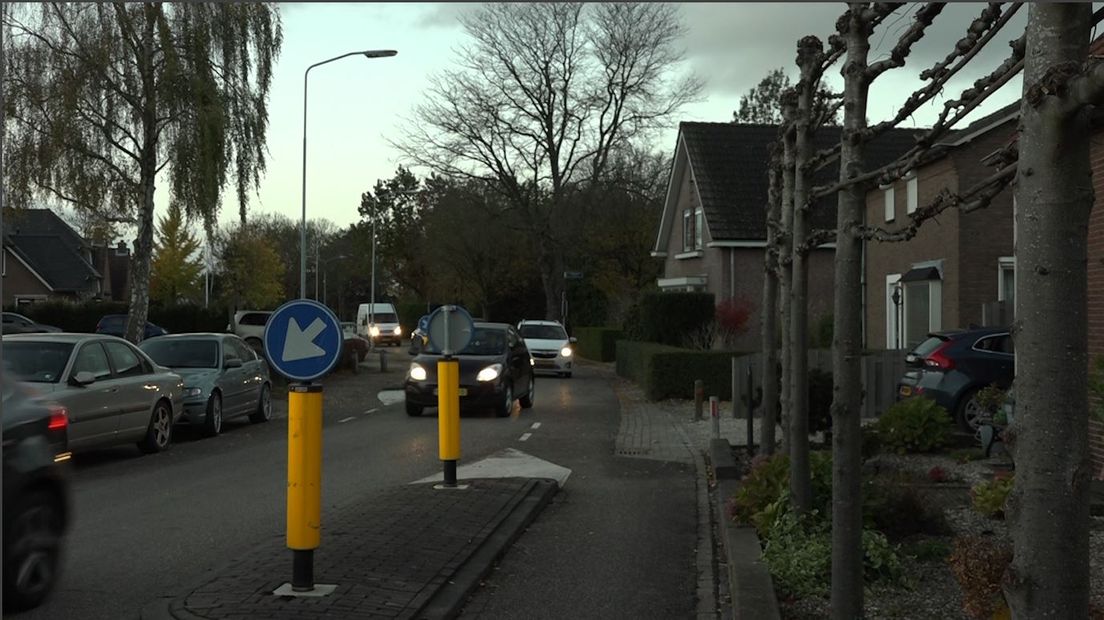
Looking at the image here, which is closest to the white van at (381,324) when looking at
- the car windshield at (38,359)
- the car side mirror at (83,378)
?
the car windshield at (38,359)

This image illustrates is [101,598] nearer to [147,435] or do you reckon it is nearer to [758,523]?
[758,523]

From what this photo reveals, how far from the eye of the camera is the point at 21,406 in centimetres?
646

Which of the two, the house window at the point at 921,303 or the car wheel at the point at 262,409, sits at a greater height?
the house window at the point at 921,303

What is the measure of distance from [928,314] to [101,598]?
21924 mm

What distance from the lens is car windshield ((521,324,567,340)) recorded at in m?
35.1

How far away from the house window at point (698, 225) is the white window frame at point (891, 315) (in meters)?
10.7

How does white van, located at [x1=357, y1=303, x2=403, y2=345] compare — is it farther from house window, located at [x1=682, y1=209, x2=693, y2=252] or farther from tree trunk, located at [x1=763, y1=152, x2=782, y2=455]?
tree trunk, located at [x1=763, y1=152, x2=782, y2=455]

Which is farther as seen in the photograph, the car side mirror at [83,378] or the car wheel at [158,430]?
the car wheel at [158,430]

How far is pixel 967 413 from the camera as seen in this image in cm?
1507

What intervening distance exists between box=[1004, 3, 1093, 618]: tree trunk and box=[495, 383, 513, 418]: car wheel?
667 inches

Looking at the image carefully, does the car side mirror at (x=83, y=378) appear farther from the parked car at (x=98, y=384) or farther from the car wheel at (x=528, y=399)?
the car wheel at (x=528, y=399)

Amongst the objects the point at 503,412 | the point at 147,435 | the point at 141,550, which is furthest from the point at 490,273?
the point at 141,550

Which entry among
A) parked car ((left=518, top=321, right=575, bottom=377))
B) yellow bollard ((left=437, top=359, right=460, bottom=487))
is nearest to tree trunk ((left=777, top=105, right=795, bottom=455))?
yellow bollard ((left=437, top=359, right=460, bottom=487))

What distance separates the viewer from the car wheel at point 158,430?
14281 mm
